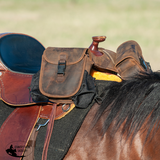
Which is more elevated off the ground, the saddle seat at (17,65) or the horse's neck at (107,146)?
the saddle seat at (17,65)

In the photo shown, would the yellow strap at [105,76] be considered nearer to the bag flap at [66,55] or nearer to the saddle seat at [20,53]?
the bag flap at [66,55]

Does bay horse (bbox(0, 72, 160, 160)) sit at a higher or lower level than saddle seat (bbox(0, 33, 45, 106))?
lower

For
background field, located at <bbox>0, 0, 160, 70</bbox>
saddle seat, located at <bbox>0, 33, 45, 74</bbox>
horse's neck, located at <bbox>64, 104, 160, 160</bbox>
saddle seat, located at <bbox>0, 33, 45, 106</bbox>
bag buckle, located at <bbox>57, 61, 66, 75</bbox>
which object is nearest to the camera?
horse's neck, located at <bbox>64, 104, 160, 160</bbox>

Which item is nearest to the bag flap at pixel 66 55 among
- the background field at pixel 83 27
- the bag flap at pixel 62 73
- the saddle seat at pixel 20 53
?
the bag flap at pixel 62 73

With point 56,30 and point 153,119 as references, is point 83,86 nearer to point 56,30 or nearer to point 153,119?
point 153,119

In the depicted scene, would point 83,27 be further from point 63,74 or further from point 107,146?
point 107,146

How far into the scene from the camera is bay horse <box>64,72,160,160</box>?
0.84 meters

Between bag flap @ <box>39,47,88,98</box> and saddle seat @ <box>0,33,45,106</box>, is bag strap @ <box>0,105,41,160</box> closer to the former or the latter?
saddle seat @ <box>0,33,45,106</box>

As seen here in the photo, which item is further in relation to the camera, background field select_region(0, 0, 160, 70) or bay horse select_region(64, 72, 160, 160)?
background field select_region(0, 0, 160, 70)

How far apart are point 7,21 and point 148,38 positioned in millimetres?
7105

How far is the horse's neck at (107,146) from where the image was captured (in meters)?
0.83

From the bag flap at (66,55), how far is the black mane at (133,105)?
0.83 feet

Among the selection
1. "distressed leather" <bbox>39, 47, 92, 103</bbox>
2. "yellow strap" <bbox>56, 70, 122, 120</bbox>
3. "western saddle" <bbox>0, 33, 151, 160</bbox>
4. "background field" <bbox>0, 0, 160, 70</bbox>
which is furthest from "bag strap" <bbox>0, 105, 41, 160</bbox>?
"background field" <bbox>0, 0, 160, 70</bbox>

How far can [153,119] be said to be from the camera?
2.77 ft
